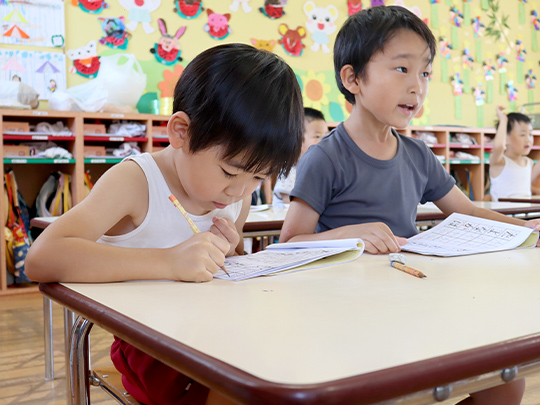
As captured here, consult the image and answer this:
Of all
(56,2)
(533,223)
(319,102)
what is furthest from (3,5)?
(533,223)

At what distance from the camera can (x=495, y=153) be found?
Answer: 15.2 feet

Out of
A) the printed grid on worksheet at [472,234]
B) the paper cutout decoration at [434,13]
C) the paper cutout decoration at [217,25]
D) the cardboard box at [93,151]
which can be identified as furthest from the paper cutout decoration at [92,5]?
the printed grid on worksheet at [472,234]

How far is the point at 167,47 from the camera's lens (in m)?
4.21

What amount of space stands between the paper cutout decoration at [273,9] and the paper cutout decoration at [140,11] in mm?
927

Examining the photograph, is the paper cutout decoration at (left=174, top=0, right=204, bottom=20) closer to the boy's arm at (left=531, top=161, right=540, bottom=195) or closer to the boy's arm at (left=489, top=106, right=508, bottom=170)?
the boy's arm at (left=489, top=106, right=508, bottom=170)

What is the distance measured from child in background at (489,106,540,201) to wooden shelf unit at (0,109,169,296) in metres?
2.69

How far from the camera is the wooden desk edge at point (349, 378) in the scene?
1.18 feet

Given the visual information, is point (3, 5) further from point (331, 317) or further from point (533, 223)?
point (331, 317)

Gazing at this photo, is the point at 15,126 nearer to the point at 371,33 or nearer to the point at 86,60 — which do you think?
the point at 86,60

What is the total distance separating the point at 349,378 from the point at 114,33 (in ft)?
13.2

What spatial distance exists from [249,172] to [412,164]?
2.14 feet

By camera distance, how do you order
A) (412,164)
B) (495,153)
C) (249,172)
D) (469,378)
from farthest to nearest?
1. (495,153)
2. (412,164)
3. (249,172)
4. (469,378)

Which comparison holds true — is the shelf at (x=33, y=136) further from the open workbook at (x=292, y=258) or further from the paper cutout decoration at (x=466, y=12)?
the paper cutout decoration at (x=466, y=12)

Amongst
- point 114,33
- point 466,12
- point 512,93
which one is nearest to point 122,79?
point 114,33
